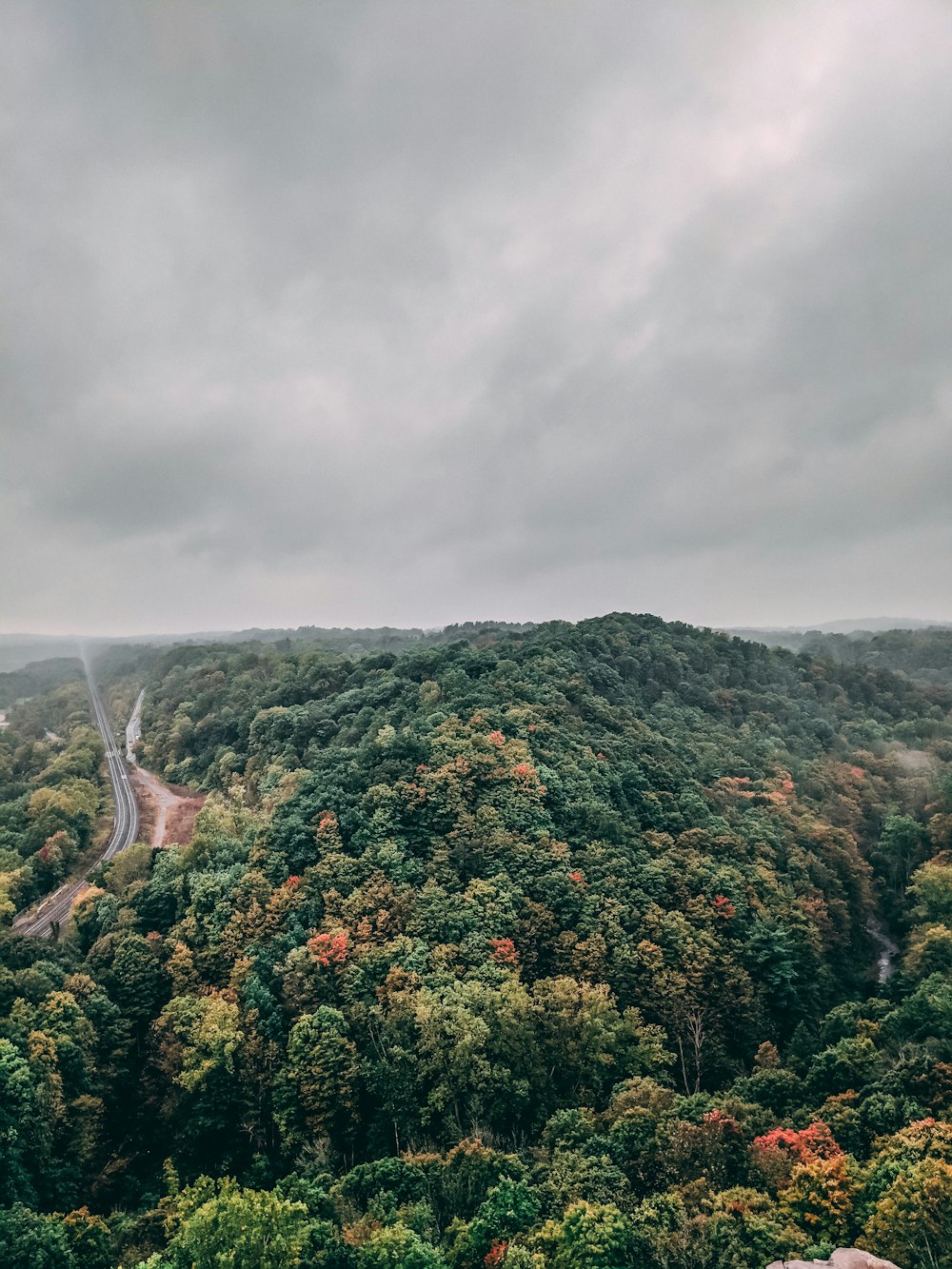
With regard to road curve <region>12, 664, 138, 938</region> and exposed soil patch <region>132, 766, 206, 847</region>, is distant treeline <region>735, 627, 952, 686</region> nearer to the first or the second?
exposed soil patch <region>132, 766, 206, 847</region>

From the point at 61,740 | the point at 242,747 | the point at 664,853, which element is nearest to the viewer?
the point at 664,853

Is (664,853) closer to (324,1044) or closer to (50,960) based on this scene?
(324,1044)

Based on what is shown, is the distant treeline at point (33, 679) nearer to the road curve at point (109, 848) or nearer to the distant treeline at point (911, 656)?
the road curve at point (109, 848)

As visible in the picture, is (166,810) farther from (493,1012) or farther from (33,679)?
(33,679)

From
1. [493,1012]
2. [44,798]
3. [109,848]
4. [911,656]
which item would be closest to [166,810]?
[109,848]

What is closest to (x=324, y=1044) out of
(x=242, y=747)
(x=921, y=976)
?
(x=921, y=976)

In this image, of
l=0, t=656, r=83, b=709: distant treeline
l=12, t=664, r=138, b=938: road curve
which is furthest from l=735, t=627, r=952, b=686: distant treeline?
l=0, t=656, r=83, b=709: distant treeline
